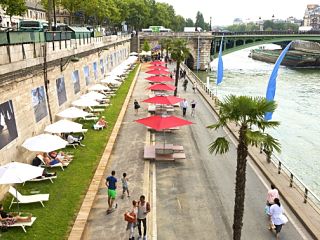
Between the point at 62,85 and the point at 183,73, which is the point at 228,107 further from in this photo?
the point at 183,73

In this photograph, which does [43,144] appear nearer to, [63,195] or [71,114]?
[63,195]

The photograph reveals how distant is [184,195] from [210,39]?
245 feet

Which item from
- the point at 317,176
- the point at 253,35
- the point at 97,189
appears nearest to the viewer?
the point at 97,189

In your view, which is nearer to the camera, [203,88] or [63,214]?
[63,214]

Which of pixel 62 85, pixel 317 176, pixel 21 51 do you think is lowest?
pixel 317 176

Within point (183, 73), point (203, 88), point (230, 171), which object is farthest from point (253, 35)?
point (230, 171)

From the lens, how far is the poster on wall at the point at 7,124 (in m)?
16.6

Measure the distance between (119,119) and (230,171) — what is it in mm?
11848

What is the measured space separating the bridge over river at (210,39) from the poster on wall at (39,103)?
65246 millimetres

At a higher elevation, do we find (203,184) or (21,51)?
(21,51)

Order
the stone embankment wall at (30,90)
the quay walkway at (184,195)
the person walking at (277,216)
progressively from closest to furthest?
the person walking at (277,216) → the quay walkway at (184,195) → the stone embankment wall at (30,90)

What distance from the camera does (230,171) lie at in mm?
20031

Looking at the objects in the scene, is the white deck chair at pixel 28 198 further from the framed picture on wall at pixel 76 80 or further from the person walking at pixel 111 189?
the framed picture on wall at pixel 76 80

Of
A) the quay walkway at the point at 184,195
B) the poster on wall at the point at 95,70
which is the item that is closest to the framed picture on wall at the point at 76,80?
the quay walkway at the point at 184,195
